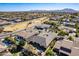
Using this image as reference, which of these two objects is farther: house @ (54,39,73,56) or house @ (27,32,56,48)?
house @ (27,32,56,48)

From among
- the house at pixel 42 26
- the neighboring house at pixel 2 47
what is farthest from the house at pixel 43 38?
the neighboring house at pixel 2 47

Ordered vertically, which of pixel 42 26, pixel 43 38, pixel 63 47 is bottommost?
pixel 63 47

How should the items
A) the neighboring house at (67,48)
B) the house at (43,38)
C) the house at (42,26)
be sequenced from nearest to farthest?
the neighboring house at (67,48), the house at (43,38), the house at (42,26)

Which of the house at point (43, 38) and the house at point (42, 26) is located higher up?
the house at point (42, 26)

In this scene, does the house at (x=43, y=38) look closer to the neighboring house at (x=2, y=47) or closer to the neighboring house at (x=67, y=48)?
the neighboring house at (x=67, y=48)

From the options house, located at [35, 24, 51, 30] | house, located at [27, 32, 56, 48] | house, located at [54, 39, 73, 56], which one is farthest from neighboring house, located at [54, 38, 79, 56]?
house, located at [35, 24, 51, 30]

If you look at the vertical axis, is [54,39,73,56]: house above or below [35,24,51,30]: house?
below

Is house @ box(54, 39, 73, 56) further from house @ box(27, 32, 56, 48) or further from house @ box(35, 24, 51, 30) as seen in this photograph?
house @ box(35, 24, 51, 30)

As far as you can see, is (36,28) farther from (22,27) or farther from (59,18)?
(59,18)

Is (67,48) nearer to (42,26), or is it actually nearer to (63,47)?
(63,47)

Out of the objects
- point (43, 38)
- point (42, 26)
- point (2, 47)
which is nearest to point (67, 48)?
point (43, 38)

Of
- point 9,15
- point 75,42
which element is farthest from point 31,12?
point 75,42
